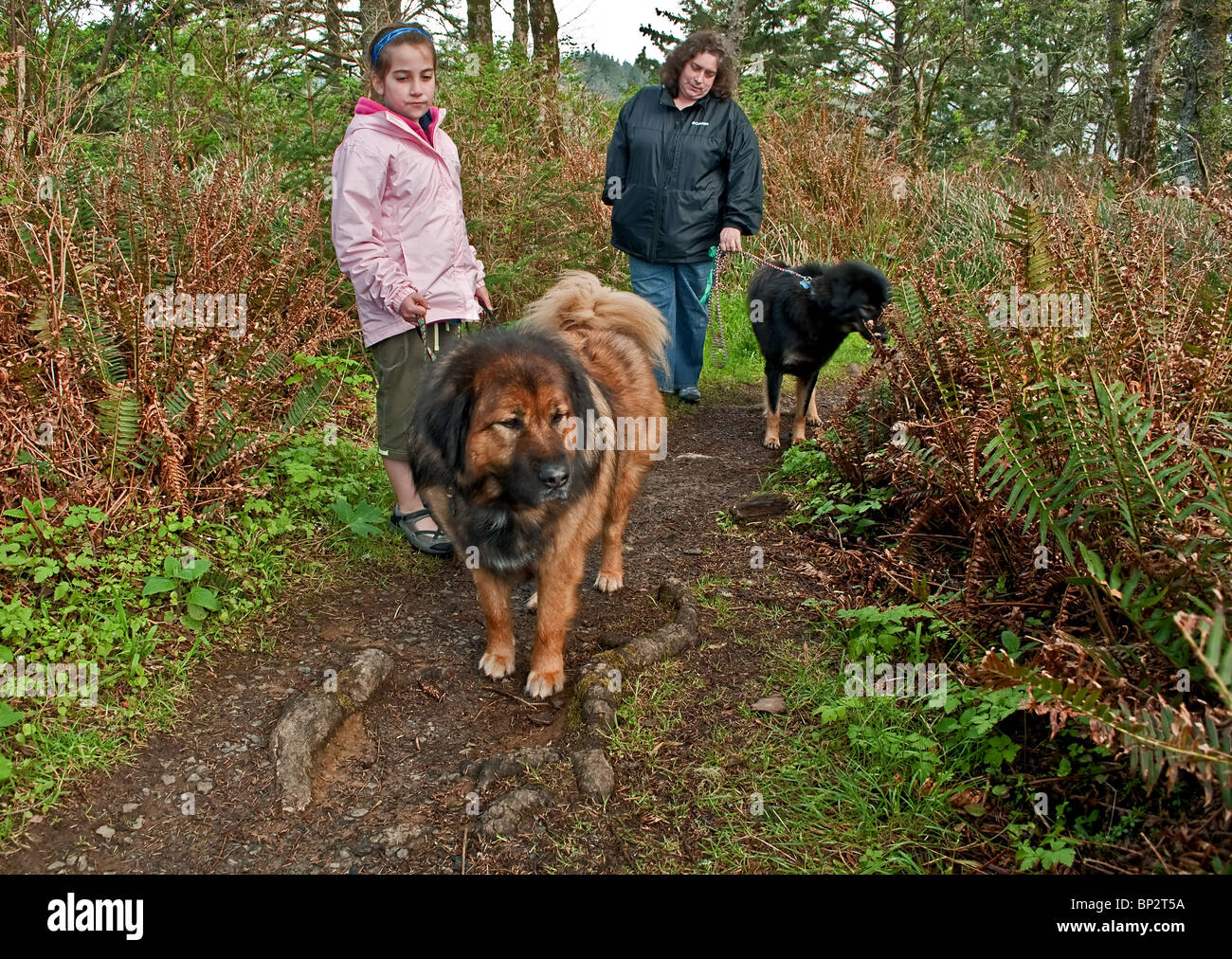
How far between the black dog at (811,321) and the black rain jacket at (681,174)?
81 cm

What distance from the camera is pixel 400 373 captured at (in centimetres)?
407

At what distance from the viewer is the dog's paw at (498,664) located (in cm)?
343

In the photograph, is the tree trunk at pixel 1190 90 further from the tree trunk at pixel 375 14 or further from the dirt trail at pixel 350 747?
the dirt trail at pixel 350 747

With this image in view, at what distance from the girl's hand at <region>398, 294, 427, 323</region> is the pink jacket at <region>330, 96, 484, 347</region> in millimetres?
31

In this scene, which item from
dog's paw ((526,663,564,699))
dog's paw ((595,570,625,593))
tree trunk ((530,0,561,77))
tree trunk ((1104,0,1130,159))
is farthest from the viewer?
tree trunk ((1104,0,1130,159))

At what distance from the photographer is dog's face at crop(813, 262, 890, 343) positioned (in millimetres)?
5992

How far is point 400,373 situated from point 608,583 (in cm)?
156

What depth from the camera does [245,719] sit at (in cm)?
302

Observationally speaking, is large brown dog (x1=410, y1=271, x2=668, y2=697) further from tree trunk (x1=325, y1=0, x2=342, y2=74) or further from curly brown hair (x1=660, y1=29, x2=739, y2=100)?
tree trunk (x1=325, y1=0, x2=342, y2=74)

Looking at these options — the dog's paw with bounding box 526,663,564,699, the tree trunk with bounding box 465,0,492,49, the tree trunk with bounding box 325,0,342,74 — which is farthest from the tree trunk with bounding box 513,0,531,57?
the dog's paw with bounding box 526,663,564,699

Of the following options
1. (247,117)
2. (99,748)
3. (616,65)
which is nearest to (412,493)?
(99,748)
